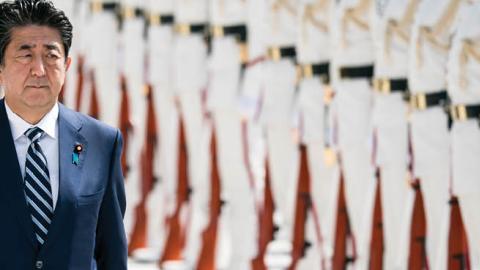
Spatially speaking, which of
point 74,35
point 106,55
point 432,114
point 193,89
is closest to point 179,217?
point 193,89

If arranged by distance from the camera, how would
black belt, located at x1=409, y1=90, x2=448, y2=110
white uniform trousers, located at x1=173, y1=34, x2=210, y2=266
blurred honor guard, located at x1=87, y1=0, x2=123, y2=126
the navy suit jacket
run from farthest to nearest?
blurred honor guard, located at x1=87, y1=0, x2=123, y2=126 < white uniform trousers, located at x1=173, y1=34, x2=210, y2=266 < black belt, located at x1=409, y1=90, x2=448, y2=110 < the navy suit jacket

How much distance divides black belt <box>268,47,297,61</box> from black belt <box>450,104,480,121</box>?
57.8 inches

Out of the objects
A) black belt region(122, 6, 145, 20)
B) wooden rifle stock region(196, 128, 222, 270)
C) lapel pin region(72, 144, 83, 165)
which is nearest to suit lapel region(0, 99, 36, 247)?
lapel pin region(72, 144, 83, 165)

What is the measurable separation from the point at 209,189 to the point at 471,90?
2.39 metres

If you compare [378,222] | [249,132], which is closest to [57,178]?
[378,222]

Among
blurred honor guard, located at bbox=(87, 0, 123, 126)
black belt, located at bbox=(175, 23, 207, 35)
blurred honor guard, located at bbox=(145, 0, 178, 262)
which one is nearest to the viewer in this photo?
black belt, located at bbox=(175, 23, 207, 35)

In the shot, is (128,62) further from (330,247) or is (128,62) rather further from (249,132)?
(330,247)

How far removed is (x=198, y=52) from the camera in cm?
702

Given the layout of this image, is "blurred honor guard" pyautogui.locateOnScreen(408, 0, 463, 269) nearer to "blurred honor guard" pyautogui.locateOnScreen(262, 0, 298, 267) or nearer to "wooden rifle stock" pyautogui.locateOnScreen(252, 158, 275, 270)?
"blurred honor guard" pyautogui.locateOnScreen(262, 0, 298, 267)

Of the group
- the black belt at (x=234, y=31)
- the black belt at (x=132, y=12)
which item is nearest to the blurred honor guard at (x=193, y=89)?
the black belt at (x=234, y=31)

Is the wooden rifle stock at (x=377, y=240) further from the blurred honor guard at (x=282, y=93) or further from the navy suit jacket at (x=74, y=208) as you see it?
the navy suit jacket at (x=74, y=208)

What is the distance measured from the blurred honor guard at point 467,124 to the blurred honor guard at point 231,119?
187 cm

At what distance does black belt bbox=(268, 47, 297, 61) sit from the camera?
19.8 ft

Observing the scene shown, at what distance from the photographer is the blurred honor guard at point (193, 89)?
6.97 meters
